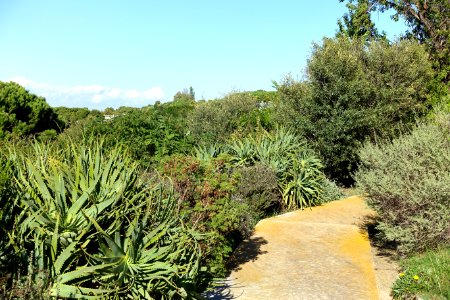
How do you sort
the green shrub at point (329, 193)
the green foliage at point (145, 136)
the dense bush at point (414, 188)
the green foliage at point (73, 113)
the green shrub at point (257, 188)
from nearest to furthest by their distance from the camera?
the dense bush at point (414, 188), the green shrub at point (257, 188), the green foliage at point (145, 136), the green shrub at point (329, 193), the green foliage at point (73, 113)

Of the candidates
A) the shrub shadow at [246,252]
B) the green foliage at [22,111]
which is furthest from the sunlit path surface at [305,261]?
the green foliage at [22,111]

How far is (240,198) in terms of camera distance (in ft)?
29.9

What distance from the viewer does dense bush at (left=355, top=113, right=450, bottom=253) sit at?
6898mm

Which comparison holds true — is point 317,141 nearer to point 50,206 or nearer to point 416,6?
point 50,206

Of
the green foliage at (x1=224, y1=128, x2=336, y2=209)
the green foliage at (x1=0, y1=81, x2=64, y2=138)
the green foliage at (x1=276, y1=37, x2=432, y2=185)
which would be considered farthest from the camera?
the green foliage at (x1=0, y1=81, x2=64, y2=138)

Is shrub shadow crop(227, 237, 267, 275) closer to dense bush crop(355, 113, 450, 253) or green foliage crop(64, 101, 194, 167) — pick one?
dense bush crop(355, 113, 450, 253)

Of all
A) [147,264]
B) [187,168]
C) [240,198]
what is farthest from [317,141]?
[147,264]

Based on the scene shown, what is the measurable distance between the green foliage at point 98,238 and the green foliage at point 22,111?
16.2m

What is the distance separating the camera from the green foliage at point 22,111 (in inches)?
798

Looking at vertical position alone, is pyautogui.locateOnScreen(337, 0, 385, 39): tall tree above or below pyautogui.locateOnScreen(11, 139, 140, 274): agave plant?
above

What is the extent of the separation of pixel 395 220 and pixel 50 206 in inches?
201

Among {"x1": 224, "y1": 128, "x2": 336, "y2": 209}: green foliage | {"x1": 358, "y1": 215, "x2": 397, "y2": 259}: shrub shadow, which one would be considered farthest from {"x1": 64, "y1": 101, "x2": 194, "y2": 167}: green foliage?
{"x1": 358, "y1": 215, "x2": 397, "y2": 259}: shrub shadow

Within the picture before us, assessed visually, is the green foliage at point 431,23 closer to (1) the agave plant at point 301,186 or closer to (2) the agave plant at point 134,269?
(1) the agave plant at point 301,186

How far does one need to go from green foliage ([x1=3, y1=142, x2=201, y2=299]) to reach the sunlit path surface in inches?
58.6
